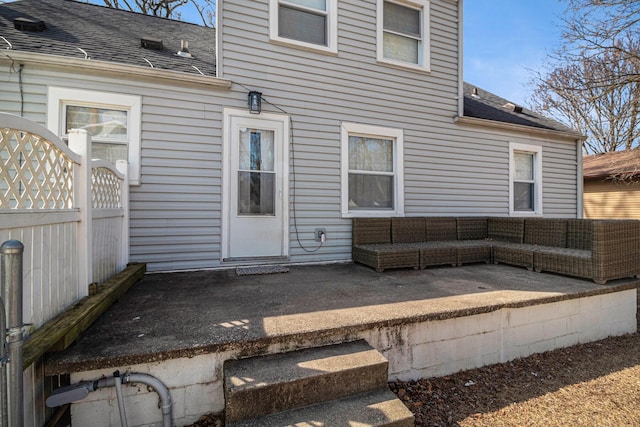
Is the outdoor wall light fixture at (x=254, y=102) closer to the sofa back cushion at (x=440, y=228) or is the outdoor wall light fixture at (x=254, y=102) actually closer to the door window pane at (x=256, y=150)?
the door window pane at (x=256, y=150)

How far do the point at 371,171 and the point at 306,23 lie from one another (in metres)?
2.53

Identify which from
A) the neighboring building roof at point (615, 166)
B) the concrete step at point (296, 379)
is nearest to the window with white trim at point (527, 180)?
the neighboring building roof at point (615, 166)

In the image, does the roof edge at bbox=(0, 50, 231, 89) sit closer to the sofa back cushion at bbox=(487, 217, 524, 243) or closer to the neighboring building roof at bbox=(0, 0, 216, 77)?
the neighboring building roof at bbox=(0, 0, 216, 77)

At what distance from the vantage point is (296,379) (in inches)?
68.1

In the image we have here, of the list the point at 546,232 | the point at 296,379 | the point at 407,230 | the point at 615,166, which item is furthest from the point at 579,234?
the point at 615,166

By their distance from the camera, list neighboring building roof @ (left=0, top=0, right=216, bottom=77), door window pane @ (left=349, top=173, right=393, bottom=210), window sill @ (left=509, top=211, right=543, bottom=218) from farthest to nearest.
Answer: window sill @ (left=509, top=211, right=543, bottom=218), door window pane @ (left=349, top=173, right=393, bottom=210), neighboring building roof @ (left=0, top=0, right=216, bottom=77)

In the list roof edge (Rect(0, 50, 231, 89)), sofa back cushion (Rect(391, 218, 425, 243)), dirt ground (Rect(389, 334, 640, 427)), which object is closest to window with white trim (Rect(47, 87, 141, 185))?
roof edge (Rect(0, 50, 231, 89))

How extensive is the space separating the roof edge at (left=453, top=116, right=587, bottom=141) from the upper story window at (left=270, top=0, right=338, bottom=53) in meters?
2.79

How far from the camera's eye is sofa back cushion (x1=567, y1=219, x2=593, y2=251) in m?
3.89

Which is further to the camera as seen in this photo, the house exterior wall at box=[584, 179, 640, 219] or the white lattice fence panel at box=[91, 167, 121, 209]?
the house exterior wall at box=[584, 179, 640, 219]

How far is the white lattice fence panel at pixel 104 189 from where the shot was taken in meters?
2.55

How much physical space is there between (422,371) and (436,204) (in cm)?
363

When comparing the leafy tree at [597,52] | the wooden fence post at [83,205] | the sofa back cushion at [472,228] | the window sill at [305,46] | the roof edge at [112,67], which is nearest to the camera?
the wooden fence post at [83,205]

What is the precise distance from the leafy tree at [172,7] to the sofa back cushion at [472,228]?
394 inches
